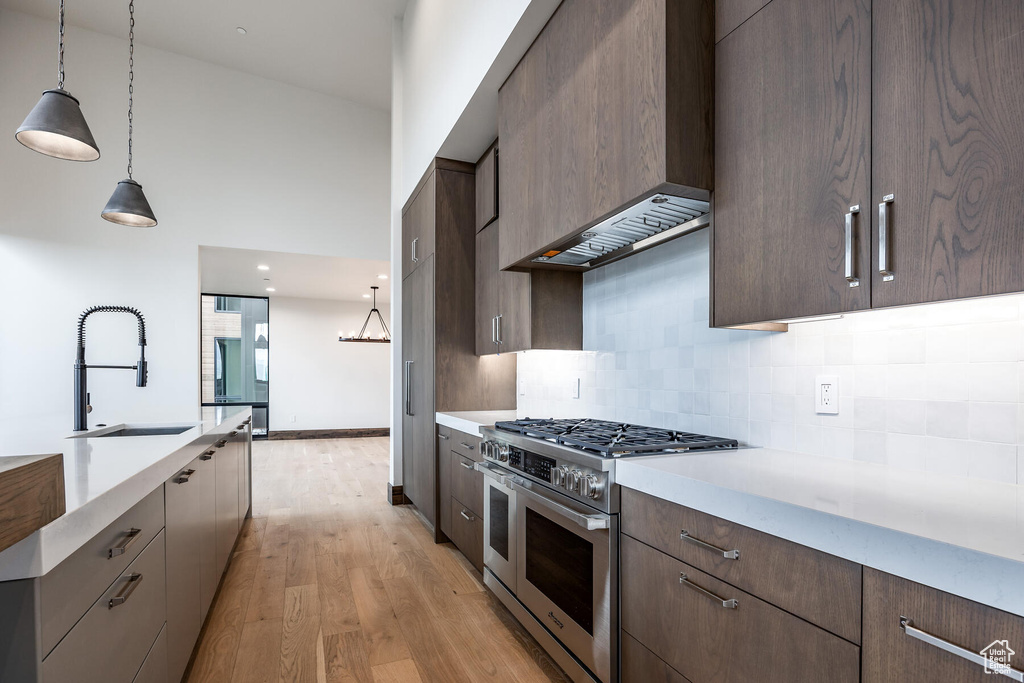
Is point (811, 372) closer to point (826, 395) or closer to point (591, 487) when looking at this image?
point (826, 395)

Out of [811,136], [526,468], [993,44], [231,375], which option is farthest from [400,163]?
[231,375]

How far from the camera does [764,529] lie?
1086 millimetres

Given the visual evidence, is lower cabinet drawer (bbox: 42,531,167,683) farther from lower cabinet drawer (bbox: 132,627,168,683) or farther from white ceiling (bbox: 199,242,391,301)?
white ceiling (bbox: 199,242,391,301)

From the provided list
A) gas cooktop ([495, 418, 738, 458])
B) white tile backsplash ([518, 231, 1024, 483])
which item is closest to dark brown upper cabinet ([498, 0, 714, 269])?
white tile backsplash ([518, 231, 1024, 483])

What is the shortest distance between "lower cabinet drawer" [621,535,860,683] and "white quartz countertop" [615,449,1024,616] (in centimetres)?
17

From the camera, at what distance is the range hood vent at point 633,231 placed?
1.75 m

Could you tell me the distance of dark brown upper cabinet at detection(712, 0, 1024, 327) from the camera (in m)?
0.94

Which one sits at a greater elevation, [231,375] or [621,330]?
[621,330]

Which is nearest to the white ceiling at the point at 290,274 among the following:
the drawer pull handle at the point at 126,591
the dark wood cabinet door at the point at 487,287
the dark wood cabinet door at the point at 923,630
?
the dark wood cabinet door at the point at 487,287

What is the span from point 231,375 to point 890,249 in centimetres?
942

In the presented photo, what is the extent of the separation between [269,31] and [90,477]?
514cm

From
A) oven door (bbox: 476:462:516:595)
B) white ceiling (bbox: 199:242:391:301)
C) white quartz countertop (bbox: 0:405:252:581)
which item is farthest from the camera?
white ceiling (bbox: 199:242:391:301)

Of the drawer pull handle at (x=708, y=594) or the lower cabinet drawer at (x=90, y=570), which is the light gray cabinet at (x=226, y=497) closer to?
the lower cabinet drawer at (x=90, y=570)

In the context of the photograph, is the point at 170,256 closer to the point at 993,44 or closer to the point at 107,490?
the point at 107,490
